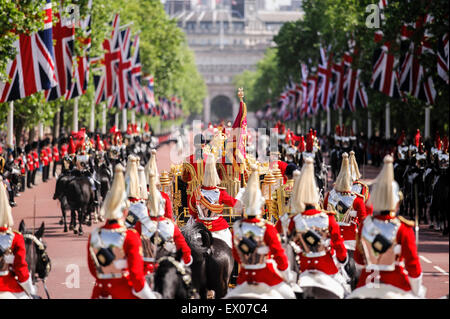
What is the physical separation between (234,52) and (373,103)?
496ft

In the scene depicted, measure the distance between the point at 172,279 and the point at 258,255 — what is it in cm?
91

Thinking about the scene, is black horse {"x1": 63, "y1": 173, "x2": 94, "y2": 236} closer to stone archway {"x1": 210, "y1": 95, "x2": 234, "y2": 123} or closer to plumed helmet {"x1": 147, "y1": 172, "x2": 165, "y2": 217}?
plumed helmet {"x1": 147, "y1": 172, "x2": 165, "y2": 217}

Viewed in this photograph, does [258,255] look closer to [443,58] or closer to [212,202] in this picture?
[212,202]

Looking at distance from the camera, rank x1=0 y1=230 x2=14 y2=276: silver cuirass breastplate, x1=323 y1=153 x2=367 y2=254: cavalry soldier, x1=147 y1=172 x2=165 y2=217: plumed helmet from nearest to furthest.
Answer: x1=0 y1=230 x2=14 y2=276: silver cuirass breastplate < x1=147 y1=172 x2=165 y2=217: plumed helmet < x1=323 y1=153 x2=367 y2=254: cavalry soldier

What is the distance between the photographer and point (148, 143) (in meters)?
50.8

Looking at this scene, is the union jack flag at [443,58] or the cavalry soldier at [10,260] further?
the union jack flag at [443,58]

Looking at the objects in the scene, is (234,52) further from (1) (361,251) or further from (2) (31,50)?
(1) (361,251)

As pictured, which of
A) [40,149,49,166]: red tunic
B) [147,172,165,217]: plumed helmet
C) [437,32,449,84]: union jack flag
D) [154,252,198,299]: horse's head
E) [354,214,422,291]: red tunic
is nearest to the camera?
[354,214,422,291]: red tunic

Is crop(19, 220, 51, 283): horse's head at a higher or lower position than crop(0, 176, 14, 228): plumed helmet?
lower

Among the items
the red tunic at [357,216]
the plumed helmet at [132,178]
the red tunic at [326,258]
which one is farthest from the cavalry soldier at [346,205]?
the plumed helmet at [132,178]

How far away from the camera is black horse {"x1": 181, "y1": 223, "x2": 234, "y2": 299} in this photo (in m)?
11.2

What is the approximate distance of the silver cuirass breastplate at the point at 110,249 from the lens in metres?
8.59

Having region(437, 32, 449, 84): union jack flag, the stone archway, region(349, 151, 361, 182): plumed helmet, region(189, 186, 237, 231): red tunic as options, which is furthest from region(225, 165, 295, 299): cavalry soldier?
the stone archway

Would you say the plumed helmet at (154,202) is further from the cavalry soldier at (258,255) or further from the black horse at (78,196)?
the black horse at (78,196)
